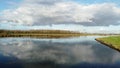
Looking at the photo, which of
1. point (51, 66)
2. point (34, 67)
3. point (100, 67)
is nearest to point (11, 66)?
point (34, 67)

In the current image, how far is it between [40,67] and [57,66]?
2028 millimetres

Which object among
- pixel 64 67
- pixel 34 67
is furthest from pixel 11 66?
pixel 64 67

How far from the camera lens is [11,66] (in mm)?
23375

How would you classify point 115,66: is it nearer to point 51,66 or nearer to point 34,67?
point 51,66

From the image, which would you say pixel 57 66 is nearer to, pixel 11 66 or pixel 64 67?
pixel 64 67

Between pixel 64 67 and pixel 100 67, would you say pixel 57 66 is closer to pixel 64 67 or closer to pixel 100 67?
pixel 64 67

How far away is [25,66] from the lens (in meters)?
23.0

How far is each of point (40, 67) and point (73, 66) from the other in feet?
12.1

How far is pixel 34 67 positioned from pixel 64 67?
315cm

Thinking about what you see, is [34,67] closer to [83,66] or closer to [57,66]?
[57,66]

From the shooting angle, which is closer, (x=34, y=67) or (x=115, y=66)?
(x=34, y=67)

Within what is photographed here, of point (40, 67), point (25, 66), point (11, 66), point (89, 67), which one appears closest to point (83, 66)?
point (89, 67)

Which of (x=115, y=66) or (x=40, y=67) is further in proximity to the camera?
(x=115, y=66)

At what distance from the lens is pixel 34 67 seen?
2216cm
